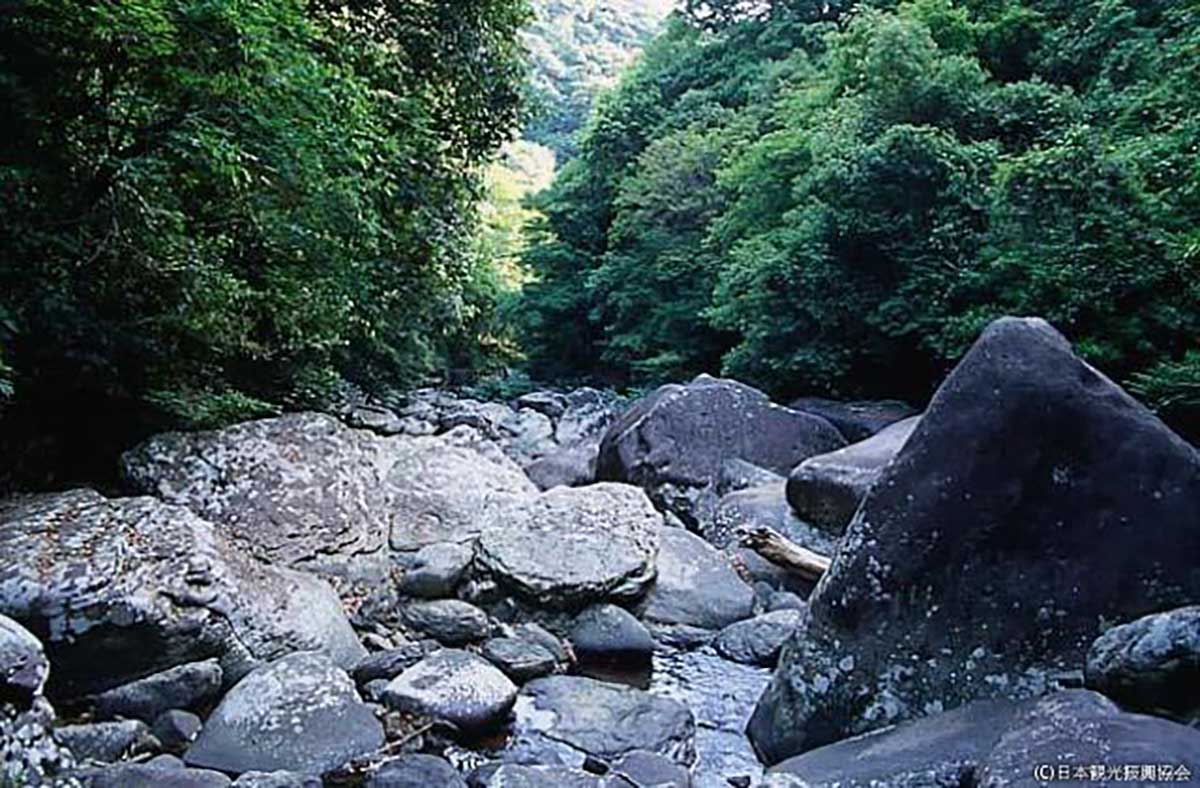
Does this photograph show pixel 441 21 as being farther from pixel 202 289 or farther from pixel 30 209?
pixel 30 209

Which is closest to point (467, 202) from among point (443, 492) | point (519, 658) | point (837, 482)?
point (443, 492)

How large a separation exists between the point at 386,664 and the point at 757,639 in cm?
227

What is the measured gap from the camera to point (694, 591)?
662 cm

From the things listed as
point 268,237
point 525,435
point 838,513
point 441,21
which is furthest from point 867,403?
point 268,237

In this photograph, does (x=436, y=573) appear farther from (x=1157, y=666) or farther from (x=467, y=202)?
(x=467, y=202)

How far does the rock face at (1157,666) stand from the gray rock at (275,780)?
306 cm

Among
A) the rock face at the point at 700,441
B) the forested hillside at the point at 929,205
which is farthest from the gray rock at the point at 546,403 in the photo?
the rock face at the point at 700,441

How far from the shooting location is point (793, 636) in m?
4.43

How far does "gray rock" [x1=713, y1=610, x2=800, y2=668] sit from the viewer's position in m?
5.87

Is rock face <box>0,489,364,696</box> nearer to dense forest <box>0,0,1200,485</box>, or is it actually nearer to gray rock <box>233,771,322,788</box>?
dense forest <box>0,0,1200,485</box>

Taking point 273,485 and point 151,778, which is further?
point 273,485

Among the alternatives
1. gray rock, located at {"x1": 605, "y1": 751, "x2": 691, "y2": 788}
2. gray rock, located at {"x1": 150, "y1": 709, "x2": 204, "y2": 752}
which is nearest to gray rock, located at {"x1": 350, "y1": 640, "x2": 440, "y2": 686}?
gray rock, located at {"x1": 150, "y1": 709, "x2": 204, "y2": 752}

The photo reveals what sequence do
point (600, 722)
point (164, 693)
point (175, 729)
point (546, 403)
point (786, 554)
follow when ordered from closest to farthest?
point (175, 729) < point (164, 693) < point (600, 722) < point (786, 554) < point (546, 403)

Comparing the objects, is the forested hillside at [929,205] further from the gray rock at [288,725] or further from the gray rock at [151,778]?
the gray rock at [151,778]
